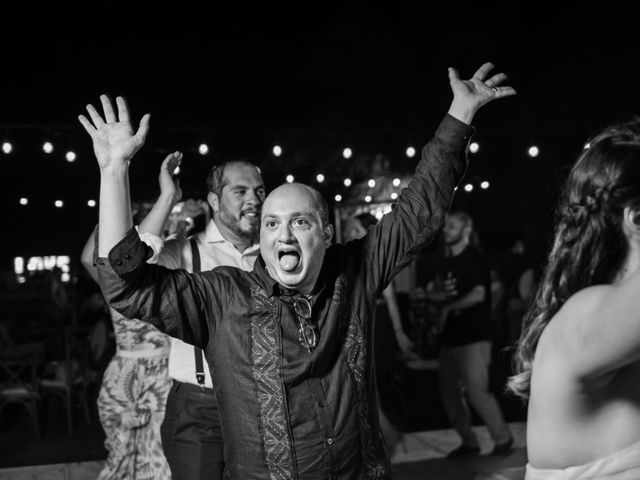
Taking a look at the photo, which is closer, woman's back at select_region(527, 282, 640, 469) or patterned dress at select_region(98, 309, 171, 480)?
woman's back at select_region(527, 282, 640, 469)

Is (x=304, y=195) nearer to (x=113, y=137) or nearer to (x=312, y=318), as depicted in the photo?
(x=312, y=318)

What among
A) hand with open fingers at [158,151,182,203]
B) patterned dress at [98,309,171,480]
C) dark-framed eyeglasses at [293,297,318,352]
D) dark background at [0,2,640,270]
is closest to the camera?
dark-framed eyeglasses at [293,297,318,352]

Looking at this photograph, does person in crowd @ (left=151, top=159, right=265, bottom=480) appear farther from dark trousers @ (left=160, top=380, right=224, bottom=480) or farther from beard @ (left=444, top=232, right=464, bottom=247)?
beard @ (left=444, top=232, right=464, bottom=247)

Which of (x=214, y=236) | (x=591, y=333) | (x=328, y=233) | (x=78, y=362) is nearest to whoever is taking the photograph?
(x=591, y=333)

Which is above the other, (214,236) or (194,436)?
(214,236)

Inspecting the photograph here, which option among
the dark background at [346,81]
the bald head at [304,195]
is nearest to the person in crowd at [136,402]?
the bald head at [304,195]

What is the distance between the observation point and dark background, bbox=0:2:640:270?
14.0 meters

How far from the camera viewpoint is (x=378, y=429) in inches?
94.3

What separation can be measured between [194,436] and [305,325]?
0.90m

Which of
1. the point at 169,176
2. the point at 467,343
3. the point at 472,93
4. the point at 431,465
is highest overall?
the point at 472,93

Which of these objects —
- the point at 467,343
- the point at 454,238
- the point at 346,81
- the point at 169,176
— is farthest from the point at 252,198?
the point at 346,81

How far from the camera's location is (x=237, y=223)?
11.1ft

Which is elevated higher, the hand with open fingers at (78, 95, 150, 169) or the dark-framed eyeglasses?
the hand with open fingers at (78, 95, 150, 169)

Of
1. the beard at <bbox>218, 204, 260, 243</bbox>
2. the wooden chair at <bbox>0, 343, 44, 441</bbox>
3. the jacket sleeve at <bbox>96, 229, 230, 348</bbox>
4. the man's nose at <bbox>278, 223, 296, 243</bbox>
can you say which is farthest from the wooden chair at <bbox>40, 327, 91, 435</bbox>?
the man's nose at <bbox>278, 223, 296, 243</bbox>
